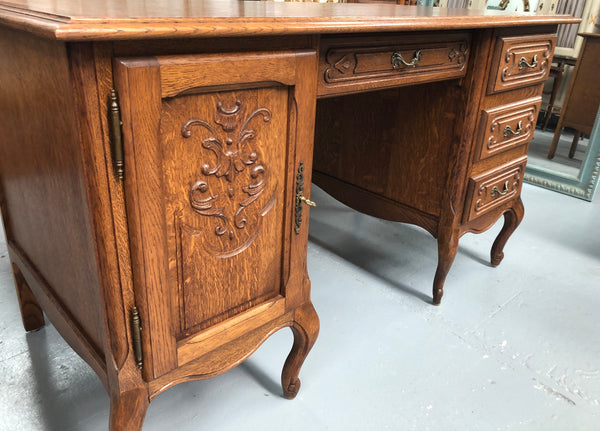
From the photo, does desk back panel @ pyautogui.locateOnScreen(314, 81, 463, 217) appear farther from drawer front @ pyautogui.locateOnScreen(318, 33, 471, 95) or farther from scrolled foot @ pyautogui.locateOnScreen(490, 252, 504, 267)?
scrolled foot @ pyautogui.locateOnScreen(490, 252, 504, 267)

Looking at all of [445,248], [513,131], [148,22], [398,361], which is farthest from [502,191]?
[148,22]

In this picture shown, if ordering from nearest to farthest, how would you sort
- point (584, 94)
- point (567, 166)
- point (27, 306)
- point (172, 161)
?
point (172, 161) → point (27, 306) → point (584, 94) → point (567, 166)

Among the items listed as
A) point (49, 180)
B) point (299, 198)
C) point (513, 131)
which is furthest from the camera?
point (513, 131)

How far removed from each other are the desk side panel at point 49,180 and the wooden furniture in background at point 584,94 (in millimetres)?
2739

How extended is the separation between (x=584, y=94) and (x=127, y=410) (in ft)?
9.26

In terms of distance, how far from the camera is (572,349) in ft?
5.10

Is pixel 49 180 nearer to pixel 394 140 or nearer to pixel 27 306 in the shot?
pixel 27 306

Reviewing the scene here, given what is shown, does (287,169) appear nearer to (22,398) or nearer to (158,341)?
(158,341)

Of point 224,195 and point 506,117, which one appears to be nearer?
point 224,195

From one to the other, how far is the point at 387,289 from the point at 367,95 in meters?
0.73

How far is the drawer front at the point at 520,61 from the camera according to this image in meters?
1.47

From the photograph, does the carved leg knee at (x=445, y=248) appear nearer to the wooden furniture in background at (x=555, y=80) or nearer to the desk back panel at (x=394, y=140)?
the desk back panel at (x=394, y=140)

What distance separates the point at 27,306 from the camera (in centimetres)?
144

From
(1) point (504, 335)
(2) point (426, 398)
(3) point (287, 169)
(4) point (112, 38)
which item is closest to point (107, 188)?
(4) point (112, 38)
